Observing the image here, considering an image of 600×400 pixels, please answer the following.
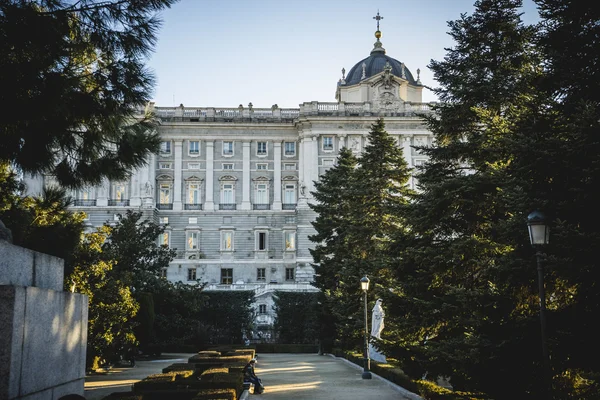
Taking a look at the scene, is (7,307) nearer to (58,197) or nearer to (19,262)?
(19,262)

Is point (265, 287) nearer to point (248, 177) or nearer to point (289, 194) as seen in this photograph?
point (289, 194)

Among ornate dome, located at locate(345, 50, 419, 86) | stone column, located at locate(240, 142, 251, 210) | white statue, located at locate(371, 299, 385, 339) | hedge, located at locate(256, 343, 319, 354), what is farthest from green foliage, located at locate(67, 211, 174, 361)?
ornate dome, located at locate(345, 50, 419, 86)

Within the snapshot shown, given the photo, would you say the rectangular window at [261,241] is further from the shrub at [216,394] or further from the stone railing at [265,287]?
the shrub at [216,394]

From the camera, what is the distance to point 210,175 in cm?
6431

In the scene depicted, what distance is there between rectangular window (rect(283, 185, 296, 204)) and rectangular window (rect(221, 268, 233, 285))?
798cm

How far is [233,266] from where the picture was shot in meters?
62.1

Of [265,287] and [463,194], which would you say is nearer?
[463,194]

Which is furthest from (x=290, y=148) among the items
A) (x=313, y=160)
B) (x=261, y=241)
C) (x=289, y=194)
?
(x=261, y=241)

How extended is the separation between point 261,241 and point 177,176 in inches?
374

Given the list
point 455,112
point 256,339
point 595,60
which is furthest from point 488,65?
point 256,339

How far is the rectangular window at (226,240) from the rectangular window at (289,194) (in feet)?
19.0

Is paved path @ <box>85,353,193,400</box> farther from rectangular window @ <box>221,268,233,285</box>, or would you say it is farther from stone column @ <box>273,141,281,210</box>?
stone column @ <box>273,141,281,210</box>

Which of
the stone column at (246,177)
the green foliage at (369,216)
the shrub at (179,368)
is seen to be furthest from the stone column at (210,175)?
the shrub at (179,368)

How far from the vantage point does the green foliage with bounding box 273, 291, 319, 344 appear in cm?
4612
